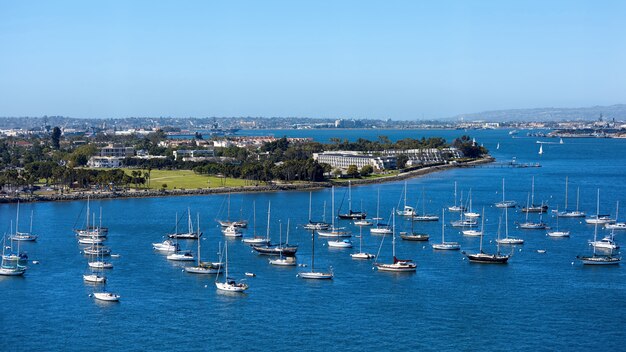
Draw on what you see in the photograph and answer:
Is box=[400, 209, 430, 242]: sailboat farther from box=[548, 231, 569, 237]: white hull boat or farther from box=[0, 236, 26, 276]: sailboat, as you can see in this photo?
box=[0, 236, 26, 276]: sailboat

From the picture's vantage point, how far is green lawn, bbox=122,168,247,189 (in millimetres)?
43031

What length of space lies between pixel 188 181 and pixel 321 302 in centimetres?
2713

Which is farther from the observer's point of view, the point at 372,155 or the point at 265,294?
the point at 372,155

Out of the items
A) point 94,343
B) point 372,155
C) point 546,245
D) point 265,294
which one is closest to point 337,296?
point 265,294

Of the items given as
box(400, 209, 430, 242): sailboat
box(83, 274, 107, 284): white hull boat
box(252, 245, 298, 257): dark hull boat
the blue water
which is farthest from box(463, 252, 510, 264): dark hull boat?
box(83, 274, 107, 284): white hull boat

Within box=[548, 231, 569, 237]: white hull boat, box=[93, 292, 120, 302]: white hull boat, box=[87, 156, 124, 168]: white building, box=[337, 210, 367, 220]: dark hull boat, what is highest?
box=[87, 156, 124, 168]: white building

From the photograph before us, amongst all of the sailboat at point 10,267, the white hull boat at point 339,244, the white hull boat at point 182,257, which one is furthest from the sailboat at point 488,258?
the sailboat at point 10,267

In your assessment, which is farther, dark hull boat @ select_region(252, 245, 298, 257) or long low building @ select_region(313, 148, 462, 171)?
long low building @ select_region(313, 148, 462, 171)

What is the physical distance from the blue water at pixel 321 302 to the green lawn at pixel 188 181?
43.4ft

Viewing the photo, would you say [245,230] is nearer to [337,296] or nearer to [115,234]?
[115,234]

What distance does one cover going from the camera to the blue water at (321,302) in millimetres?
16375

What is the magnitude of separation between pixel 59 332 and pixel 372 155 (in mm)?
41466

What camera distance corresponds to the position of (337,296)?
19484 millimetres

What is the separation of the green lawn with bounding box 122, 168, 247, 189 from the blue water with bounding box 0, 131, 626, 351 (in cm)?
1322
